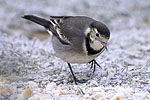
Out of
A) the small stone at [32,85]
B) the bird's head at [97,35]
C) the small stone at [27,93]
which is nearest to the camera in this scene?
the small stone at [27,93]

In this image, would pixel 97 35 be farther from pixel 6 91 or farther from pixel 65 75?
pixel 6 91

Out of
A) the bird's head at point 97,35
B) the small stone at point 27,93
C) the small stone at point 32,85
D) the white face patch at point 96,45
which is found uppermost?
the bird's head at point 97,35

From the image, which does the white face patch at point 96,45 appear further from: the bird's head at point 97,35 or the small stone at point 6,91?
the small stone at point 6,91

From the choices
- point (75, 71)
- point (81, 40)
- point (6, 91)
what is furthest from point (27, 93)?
point (75, 71)

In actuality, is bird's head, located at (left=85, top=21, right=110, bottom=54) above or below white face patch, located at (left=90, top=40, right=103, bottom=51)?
above

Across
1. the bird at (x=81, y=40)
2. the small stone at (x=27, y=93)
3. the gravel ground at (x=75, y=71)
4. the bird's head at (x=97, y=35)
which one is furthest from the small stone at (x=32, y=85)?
the bird's head at (x=97, y=35)

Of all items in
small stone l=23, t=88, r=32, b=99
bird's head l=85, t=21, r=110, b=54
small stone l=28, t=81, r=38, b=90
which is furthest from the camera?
bird's head l=85, t=21, r=110, b=54

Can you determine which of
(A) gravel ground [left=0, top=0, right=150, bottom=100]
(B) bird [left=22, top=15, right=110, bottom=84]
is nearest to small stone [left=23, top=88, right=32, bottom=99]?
(A) gravel ground [left=0, top=0, right=150, bottom=100]

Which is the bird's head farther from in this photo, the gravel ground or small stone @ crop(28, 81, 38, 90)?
small stone @ crop(28, 81, 38, 90)

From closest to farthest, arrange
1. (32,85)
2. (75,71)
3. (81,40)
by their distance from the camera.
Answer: (32,85) → (81,40) → (75,71)

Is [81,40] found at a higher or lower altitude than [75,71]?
higher

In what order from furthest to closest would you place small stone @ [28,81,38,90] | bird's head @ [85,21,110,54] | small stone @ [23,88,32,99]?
bird's head @ [85,21,110,54]
small stone @ [28,81,38,90]
small stone @ [23,88,32,99]

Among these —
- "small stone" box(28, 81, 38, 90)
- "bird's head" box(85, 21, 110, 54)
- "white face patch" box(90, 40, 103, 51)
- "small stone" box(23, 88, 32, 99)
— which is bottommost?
"small stone" box(23, 88, 32, 99)

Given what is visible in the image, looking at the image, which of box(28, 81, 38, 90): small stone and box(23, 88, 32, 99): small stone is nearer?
box(23, 88, 32, 99): small stone
